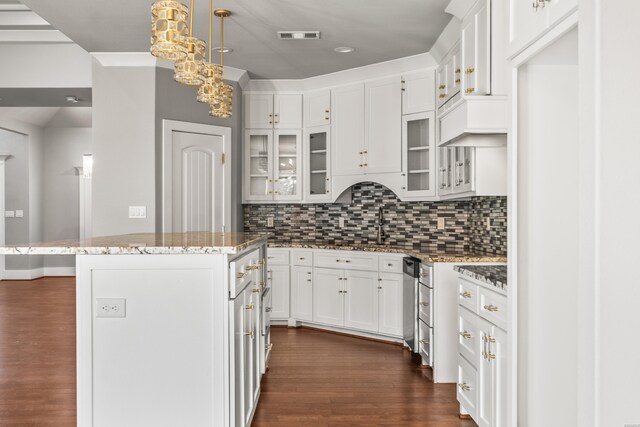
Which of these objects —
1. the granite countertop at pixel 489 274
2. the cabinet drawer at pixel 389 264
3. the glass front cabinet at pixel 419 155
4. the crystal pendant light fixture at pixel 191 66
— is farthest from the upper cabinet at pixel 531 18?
the cabinet drawer at pixel 389 264

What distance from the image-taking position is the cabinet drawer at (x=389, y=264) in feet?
15.9

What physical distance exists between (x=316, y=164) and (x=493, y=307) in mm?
3573

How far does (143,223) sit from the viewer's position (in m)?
5.11

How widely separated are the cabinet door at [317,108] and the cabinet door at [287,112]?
3.3 inches

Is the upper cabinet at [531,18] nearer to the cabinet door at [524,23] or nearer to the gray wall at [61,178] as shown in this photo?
the cabinet door at [524,23]

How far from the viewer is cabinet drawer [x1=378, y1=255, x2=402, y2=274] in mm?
4840

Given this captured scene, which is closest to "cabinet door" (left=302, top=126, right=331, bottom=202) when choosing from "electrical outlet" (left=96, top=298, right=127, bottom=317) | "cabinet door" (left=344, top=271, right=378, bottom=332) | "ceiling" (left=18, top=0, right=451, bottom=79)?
"ceiling" (left=18, top=0, right=451, bottom=79)

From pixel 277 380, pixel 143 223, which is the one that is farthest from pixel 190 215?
pixel 277 380

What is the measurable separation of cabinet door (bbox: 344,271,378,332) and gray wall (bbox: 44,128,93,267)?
22.0ft

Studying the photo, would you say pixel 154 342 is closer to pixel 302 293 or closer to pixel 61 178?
pixel 302 293

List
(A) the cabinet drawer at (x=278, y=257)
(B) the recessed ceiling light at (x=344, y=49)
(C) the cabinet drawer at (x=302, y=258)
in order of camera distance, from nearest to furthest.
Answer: (B) the recessed ceiling light at (x=344, y=49) → (C) the cabinet drawer at (x=302, y=258) → (A) the cabinet drawer at (x=278, y=257)

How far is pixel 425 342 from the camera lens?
414 cm

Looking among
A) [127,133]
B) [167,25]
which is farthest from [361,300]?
[167,25]

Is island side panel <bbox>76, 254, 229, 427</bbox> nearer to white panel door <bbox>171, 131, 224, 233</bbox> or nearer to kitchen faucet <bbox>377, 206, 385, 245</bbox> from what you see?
white panel door <bbox>171, 131, 224, 233</bbox>
